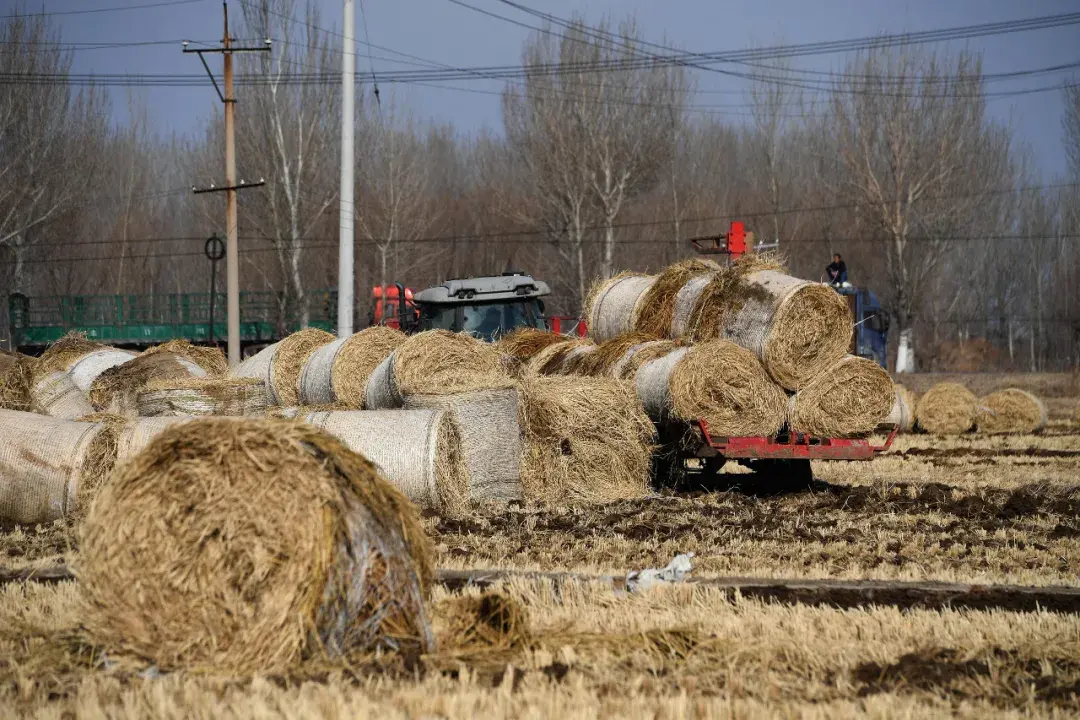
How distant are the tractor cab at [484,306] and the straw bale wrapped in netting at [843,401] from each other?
21.7 ft

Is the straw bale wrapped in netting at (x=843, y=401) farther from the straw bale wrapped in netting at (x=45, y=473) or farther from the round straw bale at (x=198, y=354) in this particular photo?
the round straw bale at (x=198, y=354)

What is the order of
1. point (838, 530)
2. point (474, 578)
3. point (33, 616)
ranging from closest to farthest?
point (33, 616)
point (474, 578)
point (838, 530)

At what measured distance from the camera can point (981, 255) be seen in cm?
7238

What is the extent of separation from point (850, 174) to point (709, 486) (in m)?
37.8

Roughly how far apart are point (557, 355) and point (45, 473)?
21.1ft

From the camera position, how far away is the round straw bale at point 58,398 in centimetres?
1574

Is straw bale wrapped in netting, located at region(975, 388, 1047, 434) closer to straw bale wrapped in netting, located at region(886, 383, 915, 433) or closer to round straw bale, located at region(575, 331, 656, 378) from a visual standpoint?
straw bale wrapped in netting, located at region(886, 383, 915, 433)

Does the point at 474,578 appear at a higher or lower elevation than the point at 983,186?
lower

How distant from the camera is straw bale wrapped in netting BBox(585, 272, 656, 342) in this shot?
576 inches

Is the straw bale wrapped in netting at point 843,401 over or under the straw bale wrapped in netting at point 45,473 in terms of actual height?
over

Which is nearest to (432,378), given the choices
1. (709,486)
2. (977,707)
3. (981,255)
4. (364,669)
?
(709,486)

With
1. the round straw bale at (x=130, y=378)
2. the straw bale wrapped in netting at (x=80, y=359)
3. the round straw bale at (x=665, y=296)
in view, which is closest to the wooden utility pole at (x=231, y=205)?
the straw bale wrapped in netting at (x=80, y=359)

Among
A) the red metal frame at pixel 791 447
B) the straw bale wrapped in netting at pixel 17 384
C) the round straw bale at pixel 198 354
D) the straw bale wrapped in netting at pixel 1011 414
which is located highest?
the round straw bale at pixel 198 354

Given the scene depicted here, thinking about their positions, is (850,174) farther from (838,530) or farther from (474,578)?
(474,578)
